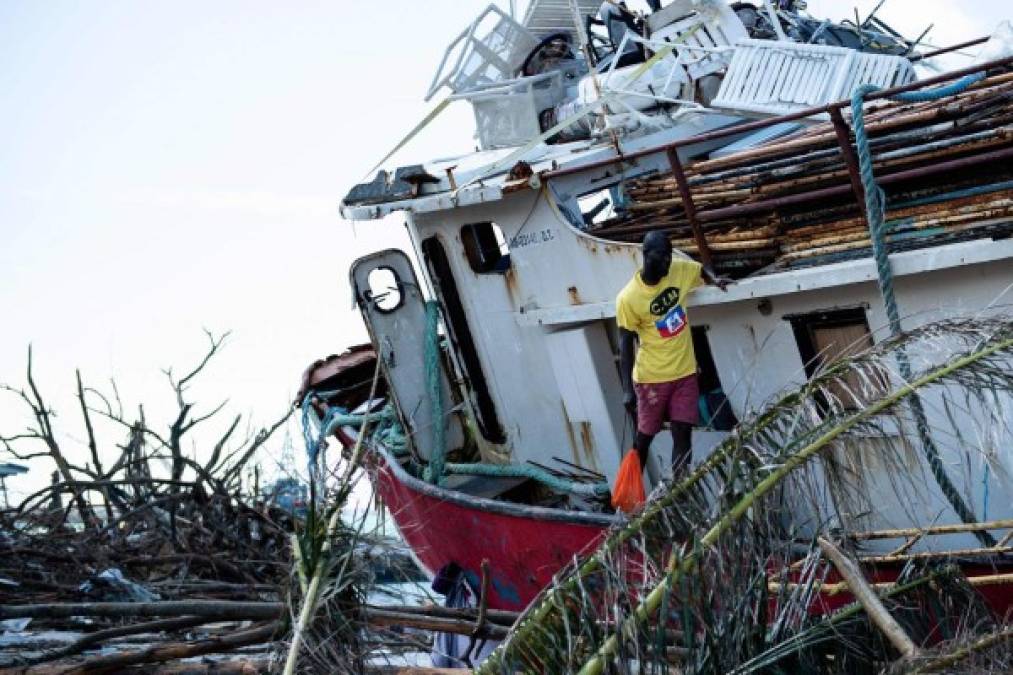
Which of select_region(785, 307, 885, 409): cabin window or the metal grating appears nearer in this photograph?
select_region(785, 307, 885, 409): cabin window

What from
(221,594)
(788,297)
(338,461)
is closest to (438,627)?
(338,461)

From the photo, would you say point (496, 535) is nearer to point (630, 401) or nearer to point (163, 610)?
point (630, 401)

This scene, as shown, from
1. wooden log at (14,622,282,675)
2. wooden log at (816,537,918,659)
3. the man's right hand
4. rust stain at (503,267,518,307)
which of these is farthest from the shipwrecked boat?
wooden log at (816,537,918,659)

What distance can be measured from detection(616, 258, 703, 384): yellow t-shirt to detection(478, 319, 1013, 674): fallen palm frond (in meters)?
2.94

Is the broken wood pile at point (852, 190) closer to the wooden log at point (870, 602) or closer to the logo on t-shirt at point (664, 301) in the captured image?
the logo on t-shirt at point (664, 301)

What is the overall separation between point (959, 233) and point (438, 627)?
381 centimetres

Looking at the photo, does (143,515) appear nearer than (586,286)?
No

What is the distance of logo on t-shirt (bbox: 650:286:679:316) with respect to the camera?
9172 mm

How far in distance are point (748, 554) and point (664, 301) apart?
3.73m

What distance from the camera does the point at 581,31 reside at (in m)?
11.1

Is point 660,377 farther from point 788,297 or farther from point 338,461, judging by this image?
point 338,461

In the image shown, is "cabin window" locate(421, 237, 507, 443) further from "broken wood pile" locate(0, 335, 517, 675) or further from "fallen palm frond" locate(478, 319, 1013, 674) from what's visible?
"fallen palm frond" locate(478, 319, 1013, 674)

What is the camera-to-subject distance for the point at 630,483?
9.41 metres

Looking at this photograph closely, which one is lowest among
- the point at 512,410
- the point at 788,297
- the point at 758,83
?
the point at 512,410
